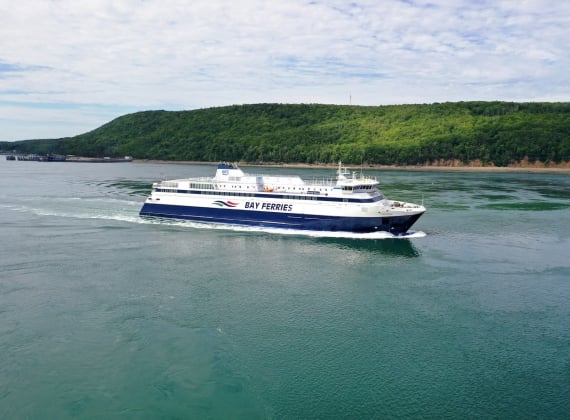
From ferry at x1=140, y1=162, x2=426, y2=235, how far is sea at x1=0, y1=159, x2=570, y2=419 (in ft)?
5.64

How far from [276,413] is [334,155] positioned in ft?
440

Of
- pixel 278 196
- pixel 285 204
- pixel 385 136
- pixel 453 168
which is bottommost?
pixel 285 204

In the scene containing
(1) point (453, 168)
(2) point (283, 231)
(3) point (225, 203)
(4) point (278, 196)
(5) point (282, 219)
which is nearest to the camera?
(2) point (283, 231)

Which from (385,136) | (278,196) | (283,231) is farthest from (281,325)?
(385,136)

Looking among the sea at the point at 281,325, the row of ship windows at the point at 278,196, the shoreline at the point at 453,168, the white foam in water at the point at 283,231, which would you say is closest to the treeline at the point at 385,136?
the shoreline at the point at 453,168

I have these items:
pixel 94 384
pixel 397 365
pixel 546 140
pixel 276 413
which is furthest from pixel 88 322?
pixel 546 140

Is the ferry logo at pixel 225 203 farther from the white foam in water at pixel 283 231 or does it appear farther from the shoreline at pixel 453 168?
the shoreline at pixel 453 168

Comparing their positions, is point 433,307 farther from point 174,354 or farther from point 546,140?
point 546,140

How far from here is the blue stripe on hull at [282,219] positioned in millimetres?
42438

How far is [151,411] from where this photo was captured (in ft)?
56.3

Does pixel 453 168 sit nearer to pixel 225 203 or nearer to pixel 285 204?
pixel 285 204

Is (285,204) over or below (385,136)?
below

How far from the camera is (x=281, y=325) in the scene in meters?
24.0

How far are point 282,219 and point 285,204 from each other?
1.51 m
